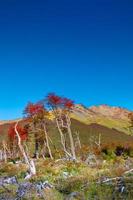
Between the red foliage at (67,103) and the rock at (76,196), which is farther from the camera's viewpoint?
the red foliage at (67,103)

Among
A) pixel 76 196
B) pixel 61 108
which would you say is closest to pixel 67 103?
pixel 61 108

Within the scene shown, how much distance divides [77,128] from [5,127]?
122 feet

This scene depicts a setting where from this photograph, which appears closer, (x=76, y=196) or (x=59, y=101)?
(x=76, y=196)

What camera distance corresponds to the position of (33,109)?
225 feet

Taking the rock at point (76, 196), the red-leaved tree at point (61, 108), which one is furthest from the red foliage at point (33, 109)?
the rock at point (76, 196)

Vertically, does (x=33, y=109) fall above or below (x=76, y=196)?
A: above

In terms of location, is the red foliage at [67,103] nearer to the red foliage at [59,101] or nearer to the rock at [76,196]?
the red foliage at [59,101]

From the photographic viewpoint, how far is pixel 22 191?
17.6m

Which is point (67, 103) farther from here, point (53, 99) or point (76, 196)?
point (76, 196)

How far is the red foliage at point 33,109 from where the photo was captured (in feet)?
222

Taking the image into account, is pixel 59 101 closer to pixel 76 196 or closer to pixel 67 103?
pixel 67 103

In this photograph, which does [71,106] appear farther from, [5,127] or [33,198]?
[5,127]

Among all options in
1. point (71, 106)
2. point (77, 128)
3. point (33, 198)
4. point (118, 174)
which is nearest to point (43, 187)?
point (33, 198)

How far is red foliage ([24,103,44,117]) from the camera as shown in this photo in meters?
67.6
